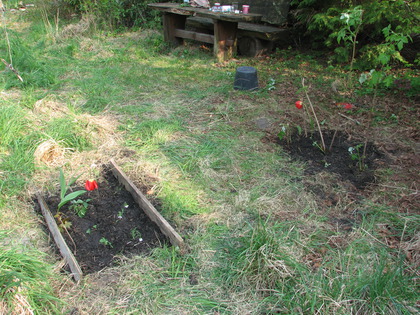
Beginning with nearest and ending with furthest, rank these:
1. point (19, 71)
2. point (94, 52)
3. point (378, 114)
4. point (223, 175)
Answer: point (223, 175) → point (378, 114) → point (19, 71) → point (94, 52)

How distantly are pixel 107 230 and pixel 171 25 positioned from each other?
5.29 metres

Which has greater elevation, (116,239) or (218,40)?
(218,40)

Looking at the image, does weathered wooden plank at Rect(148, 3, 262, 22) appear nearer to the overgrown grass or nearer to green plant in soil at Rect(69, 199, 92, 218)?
the overgrown grass

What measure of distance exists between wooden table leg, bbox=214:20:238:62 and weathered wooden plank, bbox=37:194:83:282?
4.23m

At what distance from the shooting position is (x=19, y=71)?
5.10m

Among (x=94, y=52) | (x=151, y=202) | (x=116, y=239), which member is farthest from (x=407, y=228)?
(x=94, y=52)

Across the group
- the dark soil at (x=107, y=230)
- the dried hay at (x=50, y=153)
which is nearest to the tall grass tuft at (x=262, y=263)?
the dark soil at (x=107, y=230)

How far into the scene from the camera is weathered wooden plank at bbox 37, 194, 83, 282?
6.86ft

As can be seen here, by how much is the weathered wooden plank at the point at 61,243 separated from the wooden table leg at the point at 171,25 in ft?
16.2

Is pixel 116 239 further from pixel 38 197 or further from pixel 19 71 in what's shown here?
pixel 19 71

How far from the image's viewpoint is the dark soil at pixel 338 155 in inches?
118

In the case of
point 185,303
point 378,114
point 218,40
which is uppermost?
point 218,40

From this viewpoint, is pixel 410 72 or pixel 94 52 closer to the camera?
pixel 410 72

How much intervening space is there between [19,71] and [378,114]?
500cm
